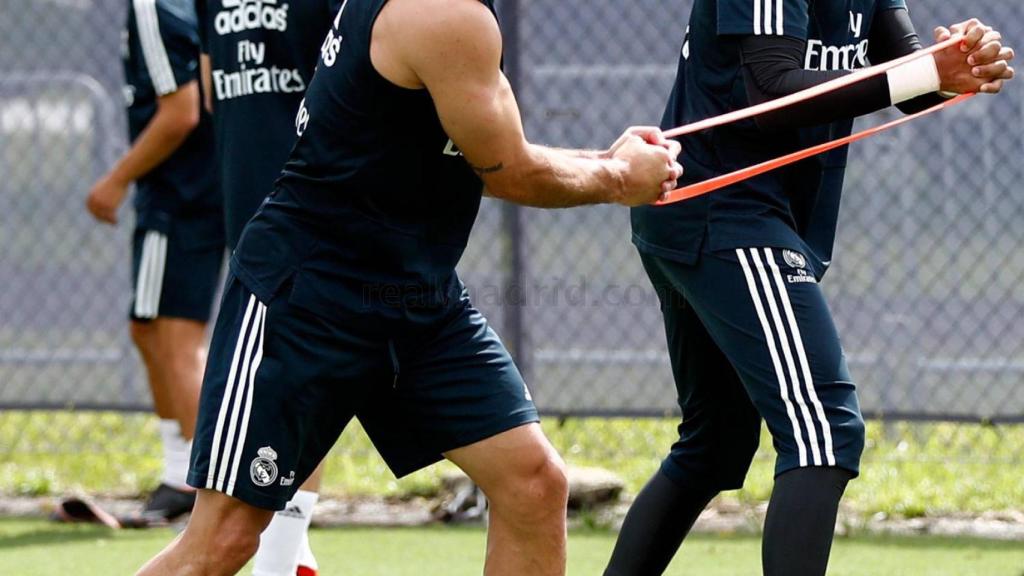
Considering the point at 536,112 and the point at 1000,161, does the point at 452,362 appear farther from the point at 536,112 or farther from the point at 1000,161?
the point at 1000,161

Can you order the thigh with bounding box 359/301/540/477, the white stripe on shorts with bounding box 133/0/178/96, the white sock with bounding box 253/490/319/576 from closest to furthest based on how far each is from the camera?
the thigh with bounding box 359/301/540/477
the white sock with bounding box 253/490/319/576
the white stripe on shorts with bounding box 133/0/178/96

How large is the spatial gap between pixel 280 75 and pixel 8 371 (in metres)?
2.84

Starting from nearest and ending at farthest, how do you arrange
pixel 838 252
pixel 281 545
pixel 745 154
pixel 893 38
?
pixel 745 154
pixel 893 38
pixel 281 545
pixel 838 252

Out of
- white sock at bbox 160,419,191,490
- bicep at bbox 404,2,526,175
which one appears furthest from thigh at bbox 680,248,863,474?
white sock at bbox 160,419,191,490

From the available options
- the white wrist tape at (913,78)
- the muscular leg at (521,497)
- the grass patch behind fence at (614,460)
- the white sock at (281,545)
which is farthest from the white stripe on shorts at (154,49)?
the white wrist tape at (913,78)

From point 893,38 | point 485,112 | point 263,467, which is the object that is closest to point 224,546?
point 263,467

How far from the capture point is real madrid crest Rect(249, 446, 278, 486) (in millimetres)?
3076

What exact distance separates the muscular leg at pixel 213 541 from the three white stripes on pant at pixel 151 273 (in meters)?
2.56

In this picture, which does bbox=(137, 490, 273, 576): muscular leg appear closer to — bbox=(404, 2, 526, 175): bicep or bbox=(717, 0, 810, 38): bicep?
bbox=(404, 2, 526, 175): bicep

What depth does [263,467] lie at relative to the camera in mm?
3082

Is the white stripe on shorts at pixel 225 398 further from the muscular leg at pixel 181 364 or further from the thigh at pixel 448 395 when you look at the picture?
the muscular leg at pixel 181 364

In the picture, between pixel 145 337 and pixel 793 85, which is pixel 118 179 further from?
pixel 793 85

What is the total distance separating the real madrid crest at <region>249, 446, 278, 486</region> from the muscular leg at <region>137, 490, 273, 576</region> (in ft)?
0.22

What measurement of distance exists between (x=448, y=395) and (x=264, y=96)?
1356 mm
